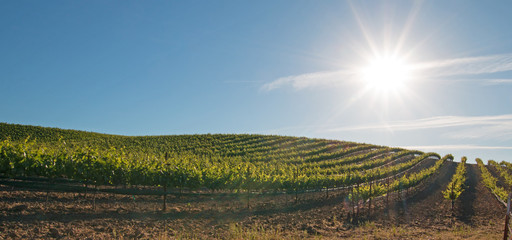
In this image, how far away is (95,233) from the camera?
1141 cm

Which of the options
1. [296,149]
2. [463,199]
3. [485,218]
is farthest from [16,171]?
[296,149]

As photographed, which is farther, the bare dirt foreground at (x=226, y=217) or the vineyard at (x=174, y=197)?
the vineyard at (x=174, y=197)

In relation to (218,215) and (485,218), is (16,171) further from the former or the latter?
(485,218)

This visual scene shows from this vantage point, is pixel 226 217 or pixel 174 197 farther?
pixel 174 197

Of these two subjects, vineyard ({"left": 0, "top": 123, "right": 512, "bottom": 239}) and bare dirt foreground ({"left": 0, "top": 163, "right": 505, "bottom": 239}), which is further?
vineyard ({"left": 0, "top": 123, "right": 512, "bottom": 239})

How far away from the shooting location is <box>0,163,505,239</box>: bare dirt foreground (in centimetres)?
1190

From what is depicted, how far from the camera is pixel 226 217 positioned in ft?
52.1

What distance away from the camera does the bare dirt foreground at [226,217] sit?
39.0 feet

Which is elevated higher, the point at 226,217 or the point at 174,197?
the point at 174,197

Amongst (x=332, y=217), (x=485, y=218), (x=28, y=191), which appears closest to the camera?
(x=28, y=191)

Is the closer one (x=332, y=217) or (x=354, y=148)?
(x=332, y=217)

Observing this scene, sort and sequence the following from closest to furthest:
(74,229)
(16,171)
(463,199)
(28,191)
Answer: (74,229)
(16,171)
(28,191)
(463,199)

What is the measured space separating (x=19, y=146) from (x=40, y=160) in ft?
3.97

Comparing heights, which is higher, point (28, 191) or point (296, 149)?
point (296, 149)
